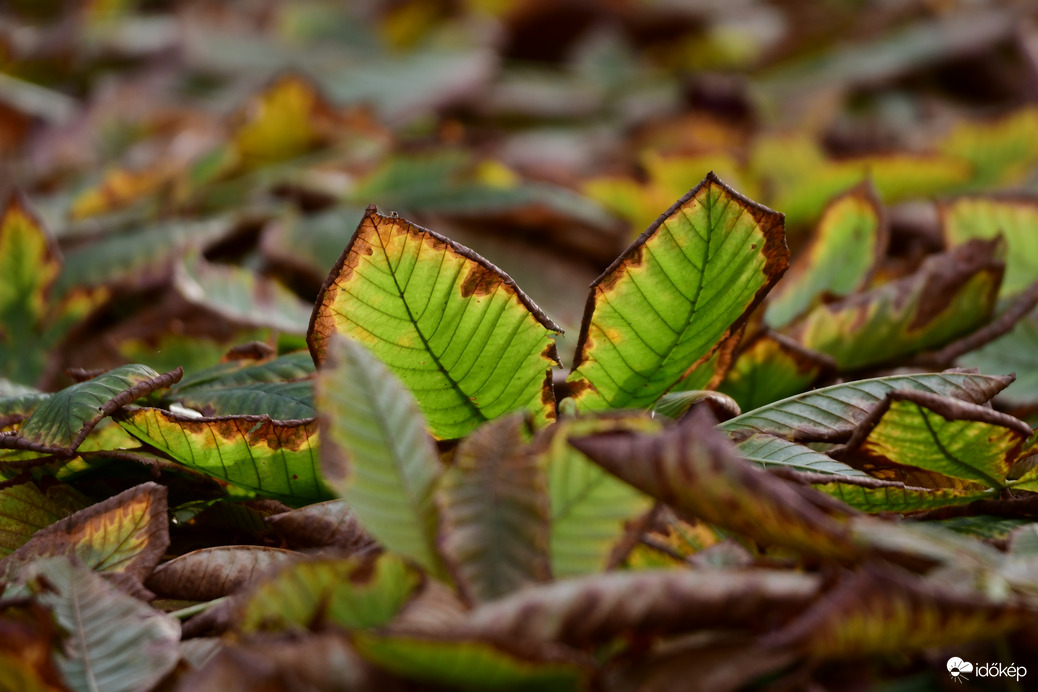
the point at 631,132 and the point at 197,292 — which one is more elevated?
the point at 631,132

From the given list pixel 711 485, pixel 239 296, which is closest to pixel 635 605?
pixel 711 485

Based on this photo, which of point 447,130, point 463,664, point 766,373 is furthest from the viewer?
point 447,130

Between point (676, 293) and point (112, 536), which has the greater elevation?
point (676, 293)

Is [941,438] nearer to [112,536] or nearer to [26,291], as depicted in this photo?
[112,536]

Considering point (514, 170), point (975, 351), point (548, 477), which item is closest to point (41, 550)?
point (548, 477)

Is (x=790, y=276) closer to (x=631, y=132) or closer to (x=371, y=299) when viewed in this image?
(x=371, y=299)

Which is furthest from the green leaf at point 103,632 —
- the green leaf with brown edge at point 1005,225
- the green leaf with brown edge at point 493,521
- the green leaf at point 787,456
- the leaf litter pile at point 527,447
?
the green leaf with brown edge at point 1005,225

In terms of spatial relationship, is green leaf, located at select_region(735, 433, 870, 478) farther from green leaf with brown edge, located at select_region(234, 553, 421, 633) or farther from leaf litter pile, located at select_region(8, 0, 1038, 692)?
green leaf with brown edge, located at select_region(234, 553, 421, 633)

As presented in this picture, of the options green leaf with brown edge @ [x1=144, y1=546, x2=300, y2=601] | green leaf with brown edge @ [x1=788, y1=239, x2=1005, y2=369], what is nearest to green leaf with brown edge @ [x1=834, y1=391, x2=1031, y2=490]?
green leaf with brown edge @ [x1=788, y1=239, x2=1005, y2=369]
